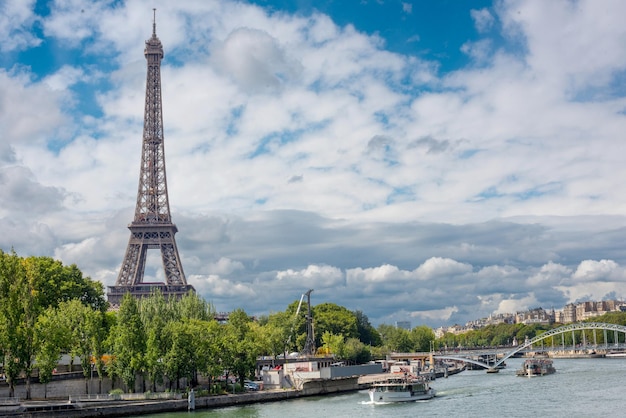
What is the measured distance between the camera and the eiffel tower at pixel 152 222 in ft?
319

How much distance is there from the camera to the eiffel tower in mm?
97125

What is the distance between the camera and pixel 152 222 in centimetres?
10194

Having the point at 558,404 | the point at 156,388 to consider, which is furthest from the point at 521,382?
the point at 156,388

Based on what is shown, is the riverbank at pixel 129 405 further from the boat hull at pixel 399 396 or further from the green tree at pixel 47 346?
the boat hull at pixel 399 396

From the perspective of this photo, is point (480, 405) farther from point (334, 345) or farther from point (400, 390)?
point (334, 345)

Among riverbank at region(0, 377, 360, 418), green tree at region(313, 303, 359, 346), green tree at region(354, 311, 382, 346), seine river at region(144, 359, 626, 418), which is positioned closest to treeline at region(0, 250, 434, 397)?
riverbank at region(0, 377, 360, 418)

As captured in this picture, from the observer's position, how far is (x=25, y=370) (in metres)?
44.5

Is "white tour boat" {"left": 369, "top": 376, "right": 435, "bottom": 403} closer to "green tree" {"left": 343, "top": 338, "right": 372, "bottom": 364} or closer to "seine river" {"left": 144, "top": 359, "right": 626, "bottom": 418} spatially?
"seine river" {"left": 144, "top": 359, "right": 626, "bottom": 418}

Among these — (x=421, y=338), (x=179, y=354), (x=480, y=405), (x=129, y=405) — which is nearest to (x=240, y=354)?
(x=179, y=354)

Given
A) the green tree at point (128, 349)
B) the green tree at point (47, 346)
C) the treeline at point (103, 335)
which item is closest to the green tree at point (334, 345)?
the treeline at point (103, 335)

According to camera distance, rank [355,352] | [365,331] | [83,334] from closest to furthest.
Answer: [83,334]
[355,352]
[365,331]

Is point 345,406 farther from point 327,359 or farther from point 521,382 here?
point 521,382

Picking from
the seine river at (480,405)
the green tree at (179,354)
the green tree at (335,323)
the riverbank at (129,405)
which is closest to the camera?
the riverbank at (129,405)

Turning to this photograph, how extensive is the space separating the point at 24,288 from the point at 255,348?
20.2 metres
